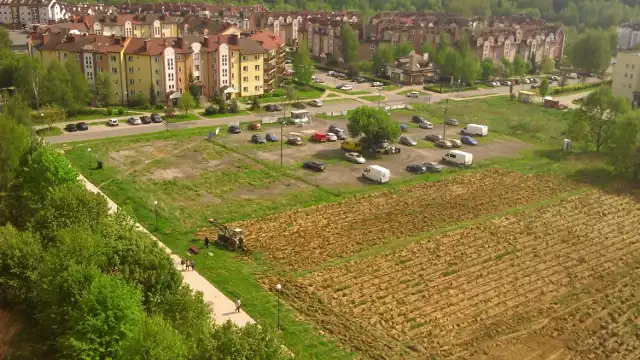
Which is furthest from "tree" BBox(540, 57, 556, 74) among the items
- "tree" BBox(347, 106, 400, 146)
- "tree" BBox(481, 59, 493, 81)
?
"tree" BBox(347, 106, 400, 146)

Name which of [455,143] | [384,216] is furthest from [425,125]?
[384,216]

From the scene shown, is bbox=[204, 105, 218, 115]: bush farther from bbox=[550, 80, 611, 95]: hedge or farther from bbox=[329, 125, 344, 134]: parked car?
bbox=[550, 80, 611, 95]: hedge

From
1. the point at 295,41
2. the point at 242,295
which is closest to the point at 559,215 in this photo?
the point at 242,295

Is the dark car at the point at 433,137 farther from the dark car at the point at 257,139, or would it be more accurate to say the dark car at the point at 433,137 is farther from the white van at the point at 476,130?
the dark car at the point at 257,139

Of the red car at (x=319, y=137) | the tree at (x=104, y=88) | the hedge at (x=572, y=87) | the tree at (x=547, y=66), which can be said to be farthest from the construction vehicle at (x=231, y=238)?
the tree at (x=547, y=66)

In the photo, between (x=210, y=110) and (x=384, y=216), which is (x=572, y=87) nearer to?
(x=210, y=110)
